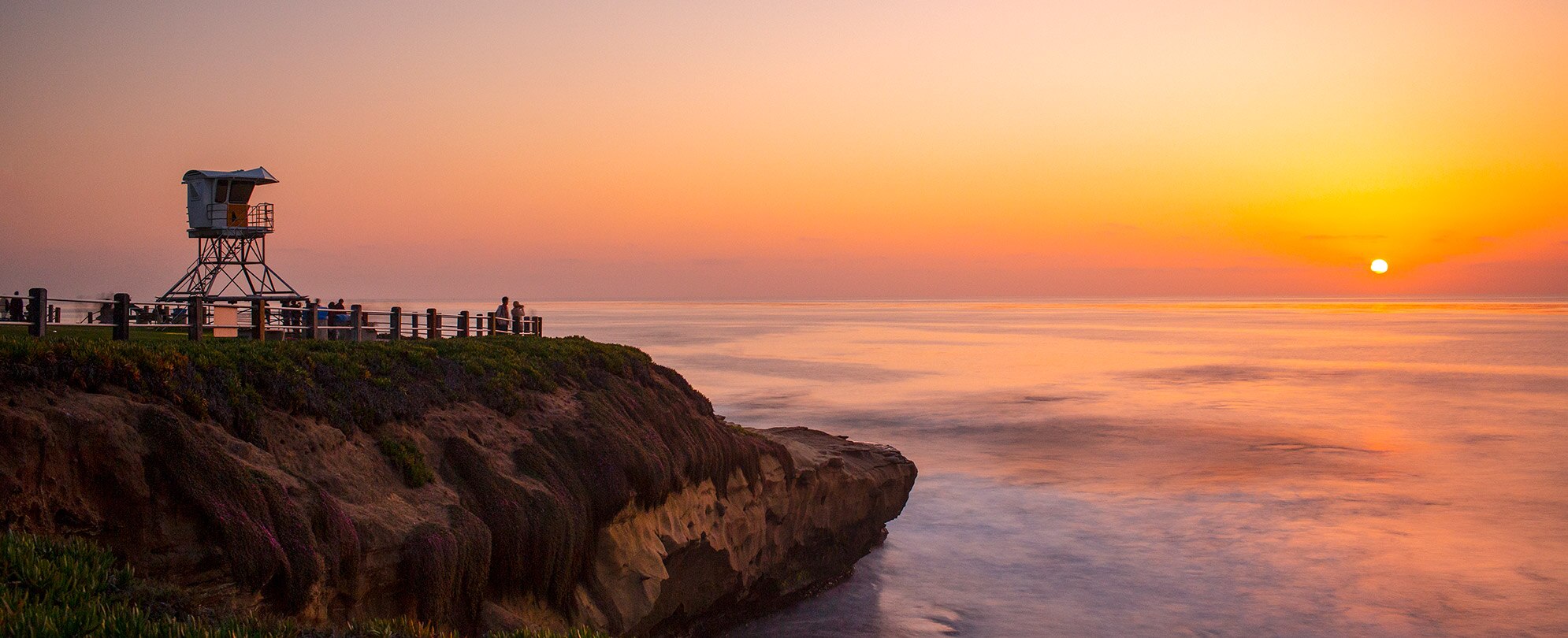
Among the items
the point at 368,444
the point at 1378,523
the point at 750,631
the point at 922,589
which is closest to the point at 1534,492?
the point at 1378,523

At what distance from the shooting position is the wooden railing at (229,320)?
651 inches

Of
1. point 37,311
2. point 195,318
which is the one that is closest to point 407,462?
point 37,311

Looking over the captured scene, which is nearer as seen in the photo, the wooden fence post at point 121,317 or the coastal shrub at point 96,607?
the coastal shrub at point 96,607

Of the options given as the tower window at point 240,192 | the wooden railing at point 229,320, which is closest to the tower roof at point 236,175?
the tower window at point 240,192

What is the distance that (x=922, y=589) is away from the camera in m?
23.1

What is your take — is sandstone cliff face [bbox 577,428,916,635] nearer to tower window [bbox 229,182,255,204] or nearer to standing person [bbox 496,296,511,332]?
standing person [bbox 496,296,511,332]

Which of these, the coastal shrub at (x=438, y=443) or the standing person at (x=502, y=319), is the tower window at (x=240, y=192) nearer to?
the standing person at (x=502, y=319)

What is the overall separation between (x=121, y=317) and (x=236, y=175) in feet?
86.8

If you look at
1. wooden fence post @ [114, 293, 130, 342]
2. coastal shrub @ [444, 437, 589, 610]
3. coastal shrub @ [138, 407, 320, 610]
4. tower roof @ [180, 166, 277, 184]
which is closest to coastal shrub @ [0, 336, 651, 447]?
coastal shrub @ [138, 407, 320, 610]

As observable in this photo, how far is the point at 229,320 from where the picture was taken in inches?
984

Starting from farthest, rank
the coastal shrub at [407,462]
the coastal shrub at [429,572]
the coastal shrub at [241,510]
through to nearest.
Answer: the coastal shrub at [407,462] < the coastal shrub at [429,572] < the coastal shrub at [241,510]

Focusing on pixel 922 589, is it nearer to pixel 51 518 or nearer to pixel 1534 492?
pixel 51 518

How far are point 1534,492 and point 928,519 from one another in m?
20.4

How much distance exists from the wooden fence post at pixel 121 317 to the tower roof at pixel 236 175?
2620cm
